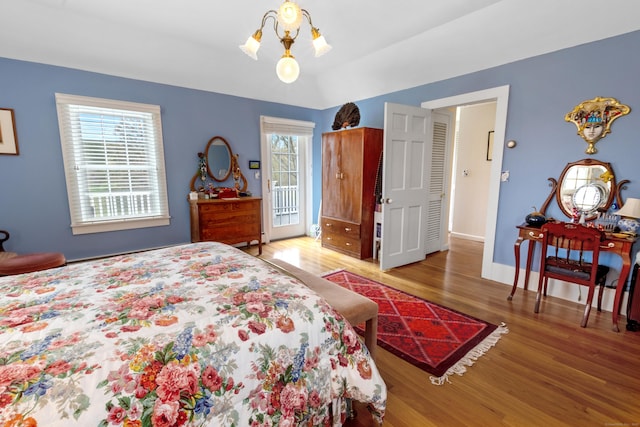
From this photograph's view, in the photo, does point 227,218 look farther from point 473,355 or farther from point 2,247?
point 473,355

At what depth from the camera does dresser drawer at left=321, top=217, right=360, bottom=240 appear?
414 cm

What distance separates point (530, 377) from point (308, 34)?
12.0 feet

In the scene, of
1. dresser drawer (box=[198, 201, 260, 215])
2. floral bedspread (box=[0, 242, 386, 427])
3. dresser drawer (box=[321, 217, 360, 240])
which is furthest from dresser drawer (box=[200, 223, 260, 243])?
floral bedspread (box=[0, 242, 386, 427])

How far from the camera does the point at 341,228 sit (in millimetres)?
4363

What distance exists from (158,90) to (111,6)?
1.12 m

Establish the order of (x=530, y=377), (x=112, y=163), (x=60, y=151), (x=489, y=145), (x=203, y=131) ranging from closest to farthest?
(x=530, y=377)
(x=60, y=151)
(x=112, y=163)
(x=203, y=131)
(x=489, y=145)

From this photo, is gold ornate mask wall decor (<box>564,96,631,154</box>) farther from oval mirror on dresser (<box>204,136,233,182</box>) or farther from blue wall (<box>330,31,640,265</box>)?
oval mirror on dresser (<box>204,136,233,182</box>)

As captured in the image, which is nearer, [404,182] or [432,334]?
[432,334]

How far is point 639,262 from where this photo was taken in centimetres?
226

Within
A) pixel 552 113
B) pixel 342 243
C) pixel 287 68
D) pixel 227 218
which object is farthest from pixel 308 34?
pixel 342 243

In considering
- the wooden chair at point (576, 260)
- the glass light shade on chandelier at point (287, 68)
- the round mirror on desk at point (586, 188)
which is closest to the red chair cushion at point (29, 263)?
the glass light shade on chandelier at point (287, 68)

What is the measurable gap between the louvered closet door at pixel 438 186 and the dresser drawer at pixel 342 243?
3.44 ft

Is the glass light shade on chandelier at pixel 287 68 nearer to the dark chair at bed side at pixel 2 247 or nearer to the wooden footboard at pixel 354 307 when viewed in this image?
the wooden footboard at pixel 354 307

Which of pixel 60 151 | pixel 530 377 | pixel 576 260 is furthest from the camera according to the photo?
pixel 60 151
